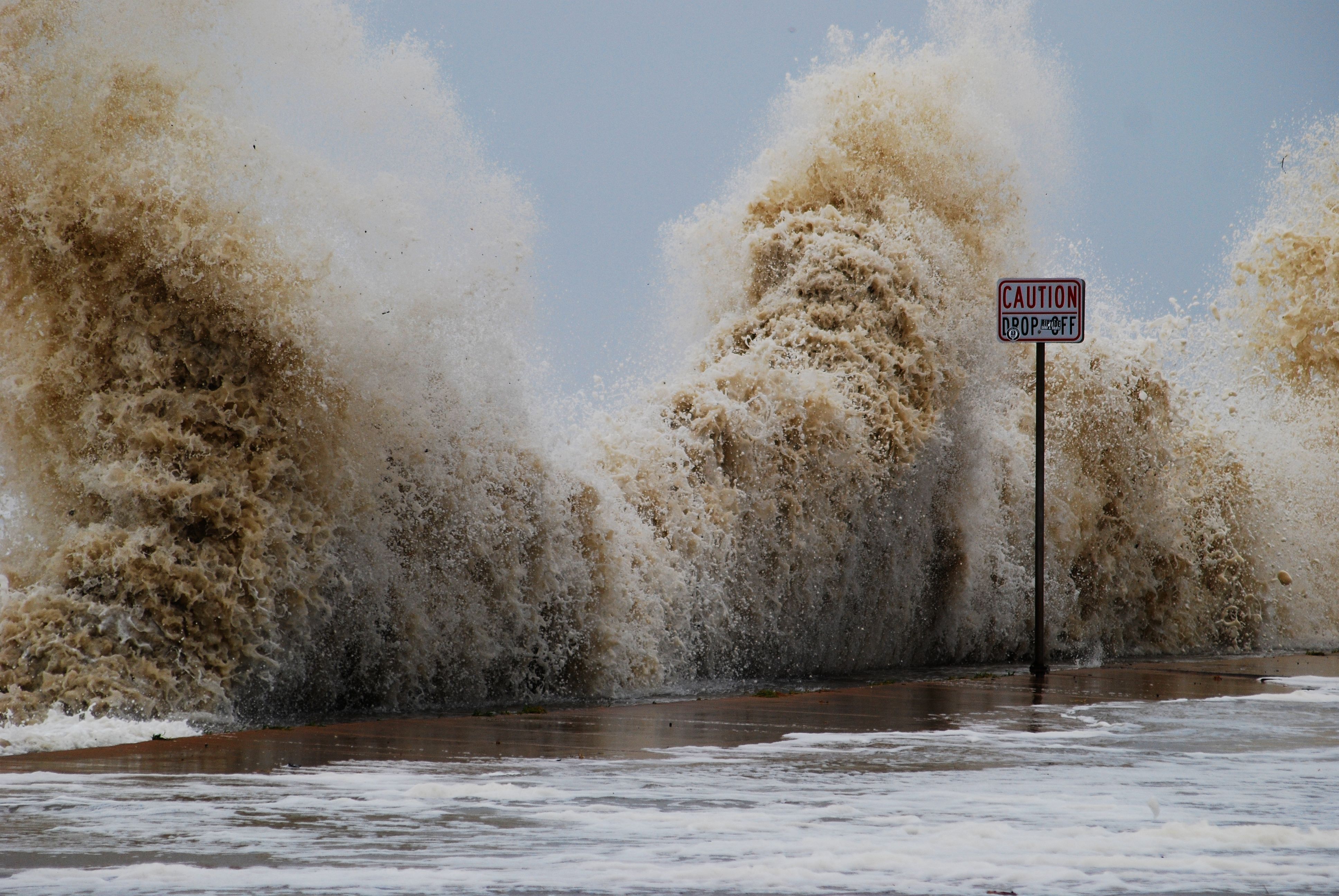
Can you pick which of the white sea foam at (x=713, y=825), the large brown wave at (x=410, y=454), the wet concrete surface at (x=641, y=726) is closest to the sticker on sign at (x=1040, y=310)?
the large brown wave at (x=410, y=454)

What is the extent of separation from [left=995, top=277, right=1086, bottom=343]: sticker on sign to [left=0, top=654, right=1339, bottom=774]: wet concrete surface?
276 cm

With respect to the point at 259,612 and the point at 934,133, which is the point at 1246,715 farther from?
the point at 934,133

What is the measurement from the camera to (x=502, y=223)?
37.1 ft

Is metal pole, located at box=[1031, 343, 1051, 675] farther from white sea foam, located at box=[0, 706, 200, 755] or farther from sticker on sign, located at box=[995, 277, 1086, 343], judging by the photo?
white sea foam, located at box=[0, 706, 200, 755]

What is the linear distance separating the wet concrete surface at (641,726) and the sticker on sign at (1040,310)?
276 centimetres

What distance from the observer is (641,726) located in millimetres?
7973

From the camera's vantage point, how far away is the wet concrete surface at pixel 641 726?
6.32 metres

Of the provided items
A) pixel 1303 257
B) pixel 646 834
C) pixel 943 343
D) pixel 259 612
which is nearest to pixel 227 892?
pixel 646 834

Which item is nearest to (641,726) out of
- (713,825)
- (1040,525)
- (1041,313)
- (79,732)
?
(79,732)

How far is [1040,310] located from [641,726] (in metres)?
6.03

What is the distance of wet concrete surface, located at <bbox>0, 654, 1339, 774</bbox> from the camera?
6.32 m

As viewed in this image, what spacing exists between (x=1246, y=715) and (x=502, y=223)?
617 cm

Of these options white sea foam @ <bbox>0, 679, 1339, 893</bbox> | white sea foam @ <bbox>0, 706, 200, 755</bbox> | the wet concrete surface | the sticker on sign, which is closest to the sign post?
the sticker on sign

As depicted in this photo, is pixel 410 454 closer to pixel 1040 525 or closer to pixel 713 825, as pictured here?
pixel 1040 525
